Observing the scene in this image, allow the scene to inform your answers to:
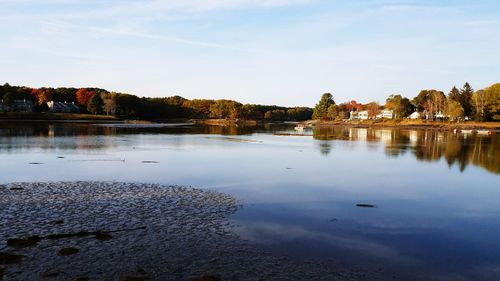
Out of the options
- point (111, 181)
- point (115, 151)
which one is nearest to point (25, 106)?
point (115, 151)

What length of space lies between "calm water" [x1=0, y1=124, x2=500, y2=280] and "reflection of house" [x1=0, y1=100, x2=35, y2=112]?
363 feet

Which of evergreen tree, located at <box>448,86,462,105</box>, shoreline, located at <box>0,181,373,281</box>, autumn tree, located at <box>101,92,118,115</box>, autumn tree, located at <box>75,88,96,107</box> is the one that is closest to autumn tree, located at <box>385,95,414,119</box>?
evergreen tree, located at <box>448,86,462,105</box>

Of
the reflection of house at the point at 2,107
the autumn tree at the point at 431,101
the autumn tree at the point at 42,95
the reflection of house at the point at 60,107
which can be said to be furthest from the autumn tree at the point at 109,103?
the autumn tree at the point at 431,101

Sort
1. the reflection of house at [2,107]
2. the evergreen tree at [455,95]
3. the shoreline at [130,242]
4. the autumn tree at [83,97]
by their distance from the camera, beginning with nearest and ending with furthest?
the shoreline at [130,242] → the reflection of house at [2,107] → the evergreen tree at [455,95] → the autumn tree at [83,97]

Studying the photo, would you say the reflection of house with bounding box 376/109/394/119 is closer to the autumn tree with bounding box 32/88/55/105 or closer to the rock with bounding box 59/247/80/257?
the autumn tree with bounding box 32/88/55/105

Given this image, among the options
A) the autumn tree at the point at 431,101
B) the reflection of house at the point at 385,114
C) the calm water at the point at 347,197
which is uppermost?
the autumn tree at the point at 431,101

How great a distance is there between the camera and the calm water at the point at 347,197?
11.8m

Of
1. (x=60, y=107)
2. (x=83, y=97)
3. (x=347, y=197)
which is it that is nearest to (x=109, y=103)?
(x=60, y=107)

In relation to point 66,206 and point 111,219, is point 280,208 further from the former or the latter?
point 66,206

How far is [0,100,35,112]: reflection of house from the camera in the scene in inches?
5167

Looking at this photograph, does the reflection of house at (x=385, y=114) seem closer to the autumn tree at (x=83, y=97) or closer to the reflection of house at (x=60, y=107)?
the autumn tree at (x=83, y=97)

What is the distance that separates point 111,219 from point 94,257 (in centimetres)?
364

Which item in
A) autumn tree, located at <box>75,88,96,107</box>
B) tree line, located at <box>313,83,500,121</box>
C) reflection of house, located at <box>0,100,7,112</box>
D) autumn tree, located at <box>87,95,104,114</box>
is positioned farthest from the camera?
autumn tree, located at <box>75,88,96,107</box>

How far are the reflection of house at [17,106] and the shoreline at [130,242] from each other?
133 meters
